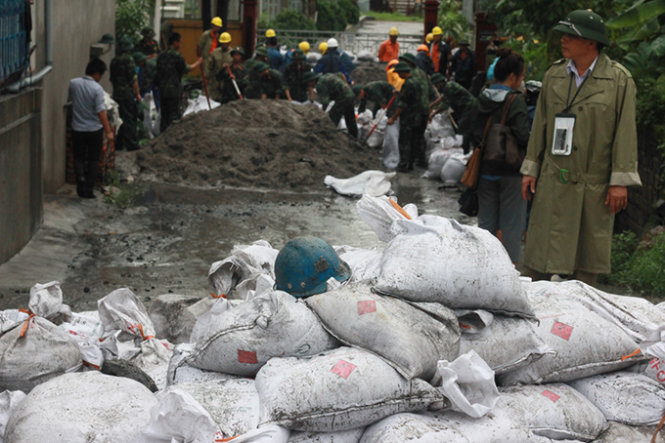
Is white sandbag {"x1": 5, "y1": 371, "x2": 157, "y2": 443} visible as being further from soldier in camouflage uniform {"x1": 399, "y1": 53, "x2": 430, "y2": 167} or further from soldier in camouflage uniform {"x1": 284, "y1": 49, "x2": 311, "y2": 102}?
soldier in camouflage uniform {"x1": 284, "y1": 49, "x2": 311, "y2": 102}

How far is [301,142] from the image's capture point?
13109mm

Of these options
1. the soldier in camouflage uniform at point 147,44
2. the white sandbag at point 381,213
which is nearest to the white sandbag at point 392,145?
the soldier in camouflage uniform at point 147,44

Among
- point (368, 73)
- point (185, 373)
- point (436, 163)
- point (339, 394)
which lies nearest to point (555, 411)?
point (339, 394)

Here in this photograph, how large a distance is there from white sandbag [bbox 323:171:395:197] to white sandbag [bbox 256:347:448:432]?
8.04m

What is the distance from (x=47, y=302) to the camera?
4.20m

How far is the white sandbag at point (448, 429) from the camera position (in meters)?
3.00

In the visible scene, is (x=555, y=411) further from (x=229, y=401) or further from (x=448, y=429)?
(x=229, y=401)

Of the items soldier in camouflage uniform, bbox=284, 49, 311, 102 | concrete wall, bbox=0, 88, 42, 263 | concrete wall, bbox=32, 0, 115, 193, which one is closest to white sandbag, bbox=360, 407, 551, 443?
concrete wall, bbox=0, 88, 42, 263

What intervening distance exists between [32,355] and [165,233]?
560cm

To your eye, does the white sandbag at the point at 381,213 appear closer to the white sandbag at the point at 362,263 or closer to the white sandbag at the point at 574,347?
the white sandbag at the point at 362,263

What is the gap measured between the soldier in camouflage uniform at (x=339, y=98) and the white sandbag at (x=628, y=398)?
11024 mm

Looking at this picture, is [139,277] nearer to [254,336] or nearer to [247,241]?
[247,241]

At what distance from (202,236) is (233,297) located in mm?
4402

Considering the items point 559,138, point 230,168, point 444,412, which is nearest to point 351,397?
point 444,412
